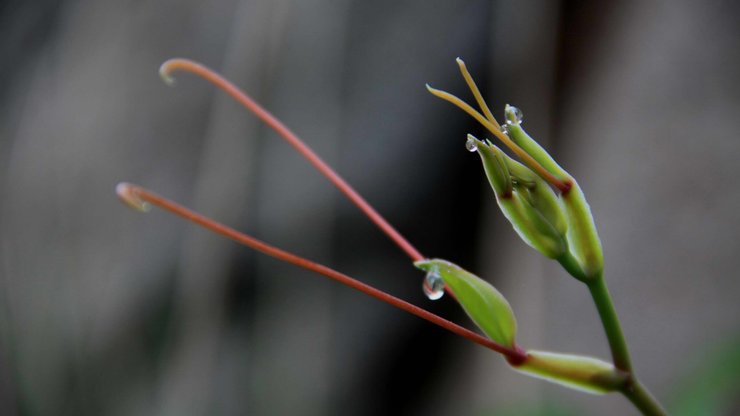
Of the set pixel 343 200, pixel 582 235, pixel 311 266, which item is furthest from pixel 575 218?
pixel 343 200

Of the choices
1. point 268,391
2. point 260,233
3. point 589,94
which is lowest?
point 268,391

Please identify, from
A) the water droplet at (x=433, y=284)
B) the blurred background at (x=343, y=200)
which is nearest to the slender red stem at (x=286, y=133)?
the water droplet at (x=433, y=284)

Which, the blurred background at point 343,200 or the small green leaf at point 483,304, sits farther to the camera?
the blurred background at point 343,200

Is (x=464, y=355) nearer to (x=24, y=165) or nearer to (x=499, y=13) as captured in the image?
(x=499, y=13)

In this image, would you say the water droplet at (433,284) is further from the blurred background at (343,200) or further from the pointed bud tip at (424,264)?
the blurred background at (343,200)

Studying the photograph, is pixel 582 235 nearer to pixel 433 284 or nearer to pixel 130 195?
pixel 433 284

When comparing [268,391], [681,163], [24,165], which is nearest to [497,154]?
[681,163]

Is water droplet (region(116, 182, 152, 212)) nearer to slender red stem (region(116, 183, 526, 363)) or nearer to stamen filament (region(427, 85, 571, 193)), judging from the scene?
slender red stem (region(116, 183, 526, 363))

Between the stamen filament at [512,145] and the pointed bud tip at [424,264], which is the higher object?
the stamen filament at [512,145]
